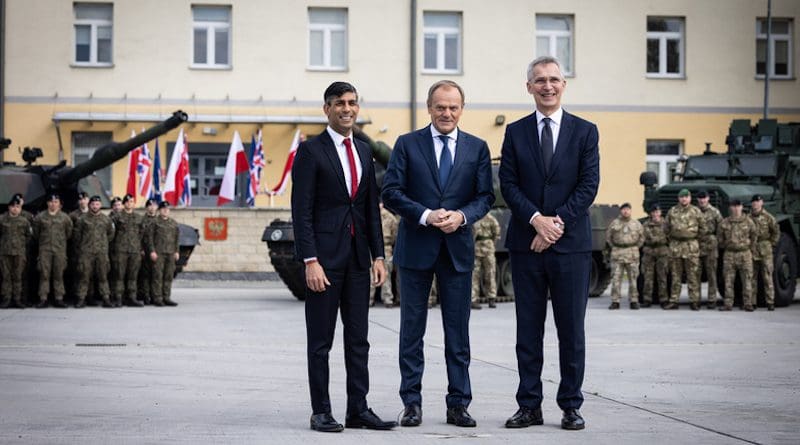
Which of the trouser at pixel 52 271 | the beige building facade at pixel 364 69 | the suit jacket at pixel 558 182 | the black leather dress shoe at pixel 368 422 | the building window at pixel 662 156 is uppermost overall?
the beige building facade at pixel 364 69

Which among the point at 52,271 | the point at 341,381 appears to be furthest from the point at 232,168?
the point at 341,381

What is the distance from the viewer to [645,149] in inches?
1321

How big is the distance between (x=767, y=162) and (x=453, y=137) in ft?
52.4

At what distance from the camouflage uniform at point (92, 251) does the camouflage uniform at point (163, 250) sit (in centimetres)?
83

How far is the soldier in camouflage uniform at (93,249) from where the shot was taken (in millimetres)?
20922

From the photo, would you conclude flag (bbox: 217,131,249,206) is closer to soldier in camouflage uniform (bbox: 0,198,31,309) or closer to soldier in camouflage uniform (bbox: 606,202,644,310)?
soldier in camouflage uniform (bbox: 0,198,31,309)

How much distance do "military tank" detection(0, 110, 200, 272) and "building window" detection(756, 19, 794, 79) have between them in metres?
17.3

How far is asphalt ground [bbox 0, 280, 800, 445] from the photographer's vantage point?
7.74 metres

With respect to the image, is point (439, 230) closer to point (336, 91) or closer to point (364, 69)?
point (336, 91)

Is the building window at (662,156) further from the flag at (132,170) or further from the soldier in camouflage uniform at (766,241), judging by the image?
the soldier in camouflage uniform at (766,241)

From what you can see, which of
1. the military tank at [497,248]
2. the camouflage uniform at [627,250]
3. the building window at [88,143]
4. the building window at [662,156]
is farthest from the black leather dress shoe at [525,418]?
the building window at [662,156]

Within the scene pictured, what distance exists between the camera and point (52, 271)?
20.9m

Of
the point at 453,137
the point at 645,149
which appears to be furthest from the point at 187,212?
the point at 453,137

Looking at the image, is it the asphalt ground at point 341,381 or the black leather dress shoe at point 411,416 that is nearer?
the asphalt ground at point 341,381
